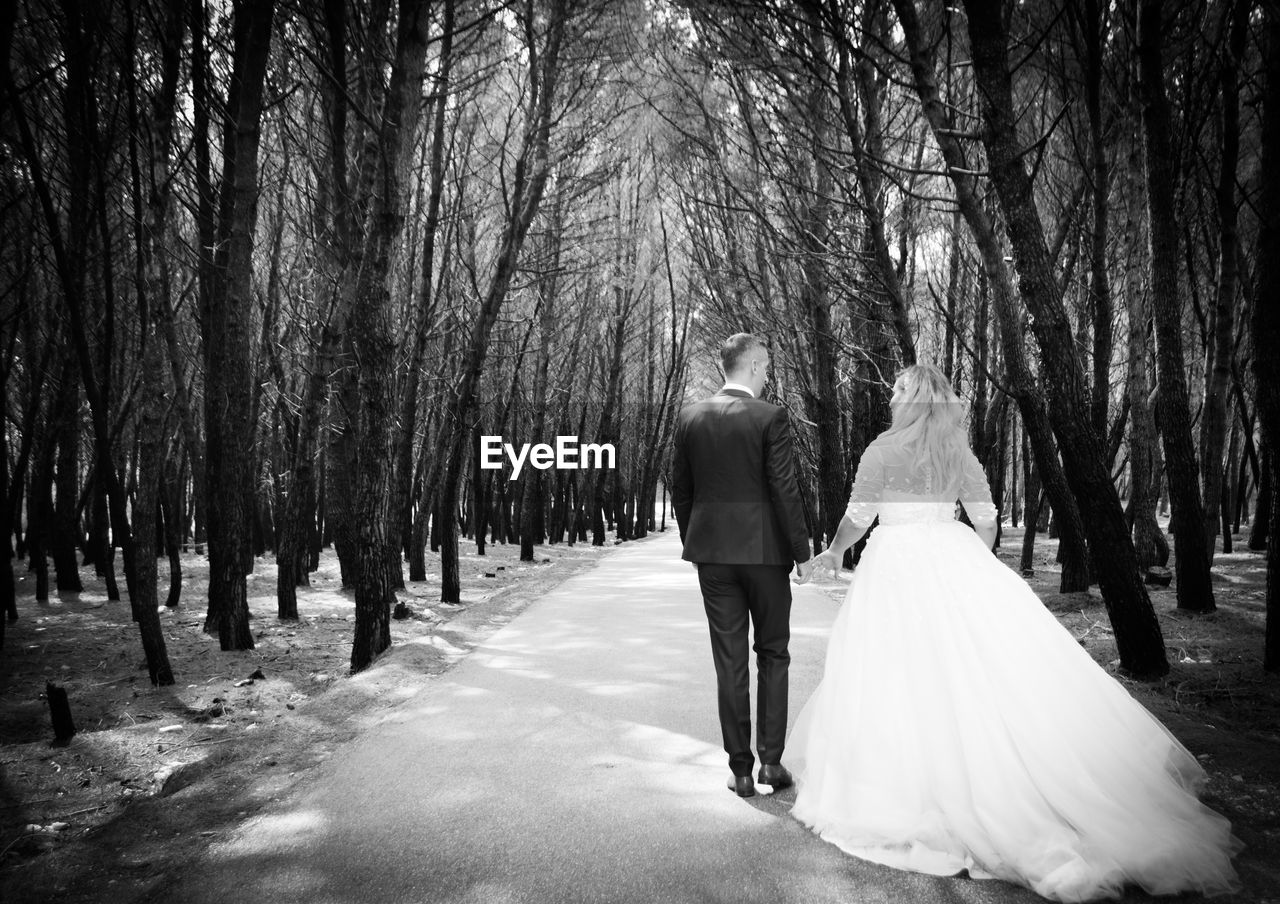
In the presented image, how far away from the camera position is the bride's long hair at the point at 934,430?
4.12 m

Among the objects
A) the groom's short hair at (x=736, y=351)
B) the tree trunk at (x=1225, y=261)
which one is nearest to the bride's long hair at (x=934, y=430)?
the groom's short hair at (x=736, y=351)

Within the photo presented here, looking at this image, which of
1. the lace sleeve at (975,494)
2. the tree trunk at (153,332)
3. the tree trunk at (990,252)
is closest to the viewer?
the lace sleeve at (975,494)

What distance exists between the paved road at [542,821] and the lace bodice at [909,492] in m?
1.37

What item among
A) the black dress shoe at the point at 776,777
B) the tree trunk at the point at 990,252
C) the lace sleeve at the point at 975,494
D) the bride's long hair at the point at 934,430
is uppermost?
the tree trunk at the point at 990,252

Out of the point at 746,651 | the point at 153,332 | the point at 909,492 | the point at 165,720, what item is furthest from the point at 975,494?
the point at 153,332

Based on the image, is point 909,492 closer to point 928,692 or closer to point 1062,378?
point 928,692

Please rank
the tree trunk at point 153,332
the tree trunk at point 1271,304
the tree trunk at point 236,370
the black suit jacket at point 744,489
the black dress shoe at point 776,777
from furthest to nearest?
the tree trunk at point 236,370, the tree trunk at point 153,332, the tree trunk at point 1271,304, the black suit jacket at point 744,489, the black dress shoe at point 776,777

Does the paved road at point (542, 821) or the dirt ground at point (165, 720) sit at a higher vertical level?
the paved road at point (542, 821)

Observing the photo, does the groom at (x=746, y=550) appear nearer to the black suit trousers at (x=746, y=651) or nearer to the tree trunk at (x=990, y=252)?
the black suit trousers at (x=746, y=651)

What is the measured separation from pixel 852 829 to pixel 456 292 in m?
15.7

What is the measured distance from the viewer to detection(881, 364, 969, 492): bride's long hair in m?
4.12

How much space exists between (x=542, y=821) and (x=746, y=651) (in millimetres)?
1243

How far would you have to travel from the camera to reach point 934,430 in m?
4.14

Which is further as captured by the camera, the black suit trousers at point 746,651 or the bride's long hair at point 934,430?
the bride's long hair at point 934,430
